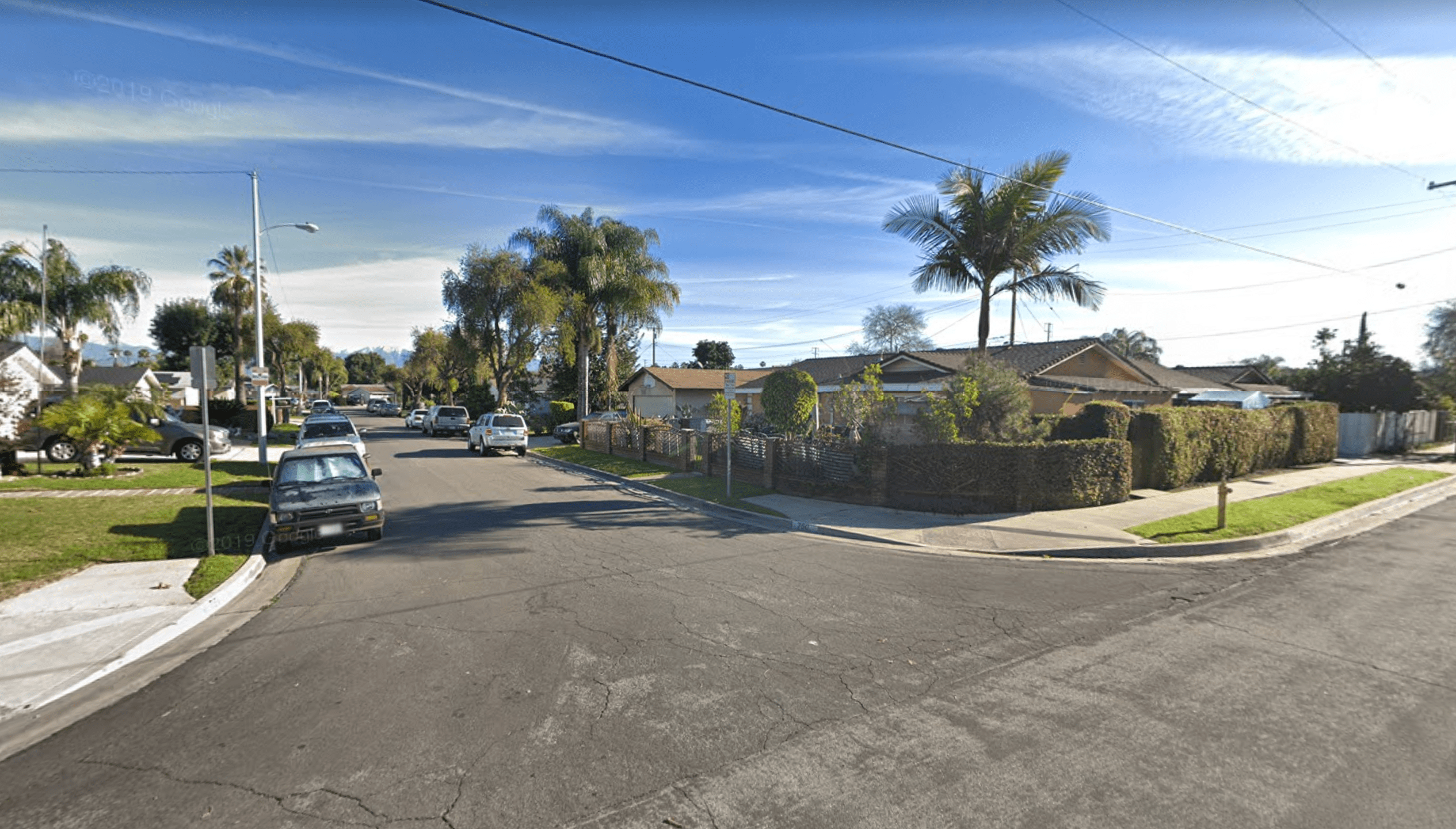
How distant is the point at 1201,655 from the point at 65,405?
21.0 metres

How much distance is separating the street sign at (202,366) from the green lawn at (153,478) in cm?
838

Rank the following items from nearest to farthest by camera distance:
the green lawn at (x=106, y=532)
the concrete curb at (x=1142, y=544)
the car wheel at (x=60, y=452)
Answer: the green lawn at (x=106, y=532)
the concrete curb at (x=1142, y=544)
the car wheel at (x=60, y=452)

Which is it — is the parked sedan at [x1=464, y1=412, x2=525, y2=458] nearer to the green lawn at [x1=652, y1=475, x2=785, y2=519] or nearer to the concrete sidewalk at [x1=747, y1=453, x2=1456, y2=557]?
the green lawn at [x1=652, y1=475, x2=785, y2=519]

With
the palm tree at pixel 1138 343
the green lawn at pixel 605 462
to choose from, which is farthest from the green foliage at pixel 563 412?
the palm tree at pixel 1138 343

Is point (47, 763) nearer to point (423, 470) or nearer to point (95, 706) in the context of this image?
point (95, 706)

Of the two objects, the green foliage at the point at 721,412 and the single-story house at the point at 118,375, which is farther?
the single-story house at the point at 118,375

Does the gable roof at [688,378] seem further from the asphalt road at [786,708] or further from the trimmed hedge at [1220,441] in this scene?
the asphalt road at [786,708]

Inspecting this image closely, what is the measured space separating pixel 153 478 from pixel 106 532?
7.38 meters

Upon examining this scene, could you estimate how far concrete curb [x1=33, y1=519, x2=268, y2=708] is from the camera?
5383mm

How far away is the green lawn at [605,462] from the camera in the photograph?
20.0 metres

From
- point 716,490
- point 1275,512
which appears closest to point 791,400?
point 716,490

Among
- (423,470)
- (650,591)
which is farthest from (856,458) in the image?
(423,470)

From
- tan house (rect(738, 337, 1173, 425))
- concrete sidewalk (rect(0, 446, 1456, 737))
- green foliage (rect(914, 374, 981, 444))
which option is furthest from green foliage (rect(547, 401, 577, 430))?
green foliage (rect(914, 374, 981, 444))

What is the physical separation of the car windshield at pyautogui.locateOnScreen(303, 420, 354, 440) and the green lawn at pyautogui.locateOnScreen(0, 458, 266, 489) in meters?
1.66
